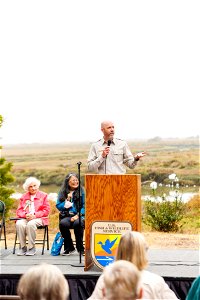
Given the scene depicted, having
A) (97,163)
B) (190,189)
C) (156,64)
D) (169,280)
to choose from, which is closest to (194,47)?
(156,64)

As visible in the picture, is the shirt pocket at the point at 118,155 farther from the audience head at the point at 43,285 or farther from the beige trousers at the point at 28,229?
the audience head at the point at 43,285

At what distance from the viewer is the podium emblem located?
604 centimetres

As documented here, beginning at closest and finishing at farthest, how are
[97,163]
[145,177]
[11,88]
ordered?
[97,163] < [145,177] < [11,88]

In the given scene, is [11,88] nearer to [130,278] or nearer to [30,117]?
[30,117]

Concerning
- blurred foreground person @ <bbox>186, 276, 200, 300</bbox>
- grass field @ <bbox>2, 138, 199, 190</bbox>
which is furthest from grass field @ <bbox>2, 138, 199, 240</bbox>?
blurred foreground person @ <bbox>186, 276, 200, 300</bbox>

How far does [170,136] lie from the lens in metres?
15.6

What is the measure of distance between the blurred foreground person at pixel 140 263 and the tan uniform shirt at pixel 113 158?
3261mm

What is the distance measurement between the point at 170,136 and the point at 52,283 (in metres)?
13.3

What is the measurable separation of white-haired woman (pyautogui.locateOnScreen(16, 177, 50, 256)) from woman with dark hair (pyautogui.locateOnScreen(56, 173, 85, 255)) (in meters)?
0.22

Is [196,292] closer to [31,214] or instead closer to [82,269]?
[82,269]

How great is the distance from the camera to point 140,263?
3242 millimetres

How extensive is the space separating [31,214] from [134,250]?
4.20 meters

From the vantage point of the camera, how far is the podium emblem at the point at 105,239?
6.04 metres

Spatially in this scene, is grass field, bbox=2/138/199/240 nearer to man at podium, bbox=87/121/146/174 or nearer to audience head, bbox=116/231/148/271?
man at podium, bbox=87/121/146/174
